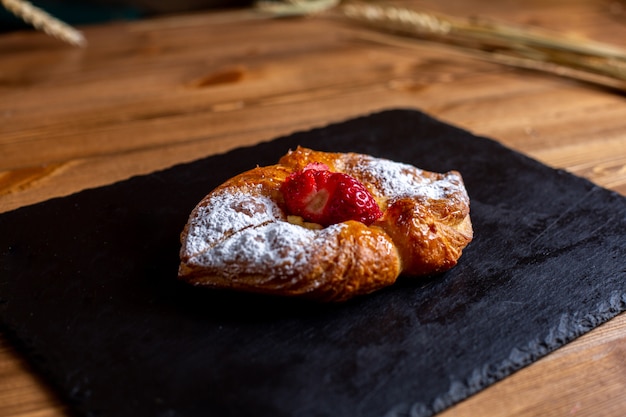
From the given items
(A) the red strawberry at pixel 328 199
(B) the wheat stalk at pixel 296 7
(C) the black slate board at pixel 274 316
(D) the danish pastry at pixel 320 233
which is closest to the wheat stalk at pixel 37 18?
(B) the wheat stalk at pixel 296 7

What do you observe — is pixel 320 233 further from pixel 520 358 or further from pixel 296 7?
pixel 296 7

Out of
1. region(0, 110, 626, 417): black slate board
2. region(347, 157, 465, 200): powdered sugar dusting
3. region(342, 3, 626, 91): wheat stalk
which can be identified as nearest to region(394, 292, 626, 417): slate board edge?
region(0, 110, 626, 417): black slate board


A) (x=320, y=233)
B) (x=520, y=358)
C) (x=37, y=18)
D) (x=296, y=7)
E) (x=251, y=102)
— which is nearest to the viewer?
(x=520, y=358)

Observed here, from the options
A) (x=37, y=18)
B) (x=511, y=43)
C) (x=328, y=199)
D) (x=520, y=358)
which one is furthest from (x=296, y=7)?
(x=520, y=358)

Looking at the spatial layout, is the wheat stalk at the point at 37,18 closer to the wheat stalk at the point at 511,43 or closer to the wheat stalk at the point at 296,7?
the wheat stalk at the point at 296,7

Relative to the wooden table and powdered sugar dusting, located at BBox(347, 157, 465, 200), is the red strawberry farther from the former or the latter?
the wooden table

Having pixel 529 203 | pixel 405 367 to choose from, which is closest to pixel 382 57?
pixel 529 203
